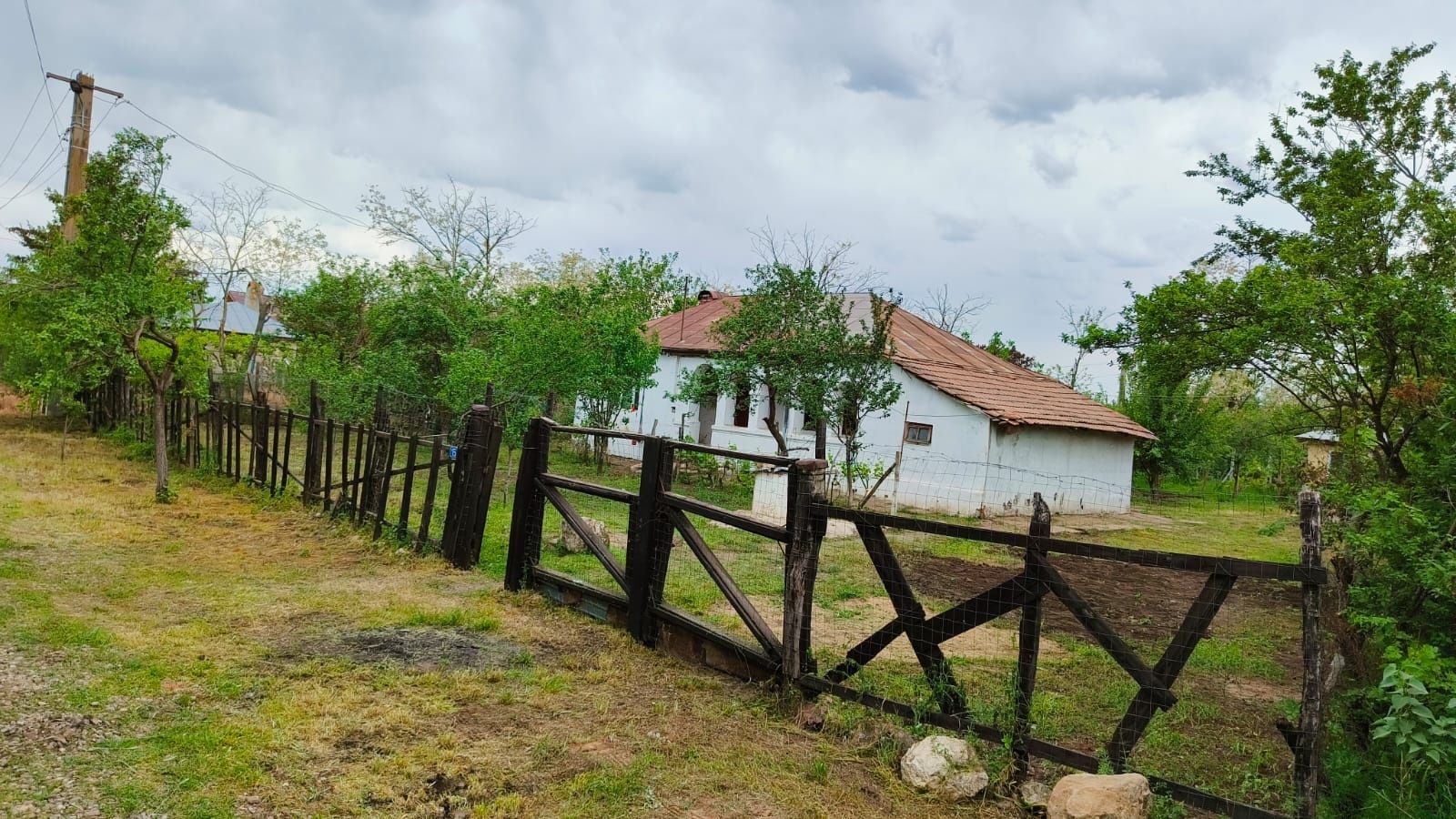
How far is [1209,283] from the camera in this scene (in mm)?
10023

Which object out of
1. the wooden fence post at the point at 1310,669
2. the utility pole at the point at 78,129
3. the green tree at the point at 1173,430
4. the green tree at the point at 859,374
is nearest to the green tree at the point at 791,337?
the green tree at the point at 859,374

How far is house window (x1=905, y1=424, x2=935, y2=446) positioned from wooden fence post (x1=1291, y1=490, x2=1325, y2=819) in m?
14.3

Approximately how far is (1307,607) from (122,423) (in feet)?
73.0

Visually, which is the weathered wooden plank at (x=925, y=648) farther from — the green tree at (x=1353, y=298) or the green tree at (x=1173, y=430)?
the green tree at (x=1173, y=430)

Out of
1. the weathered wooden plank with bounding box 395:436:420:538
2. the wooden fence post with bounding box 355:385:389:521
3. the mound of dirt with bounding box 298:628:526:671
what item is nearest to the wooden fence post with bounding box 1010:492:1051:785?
the mound of dirt with bounding box 298:628:526:671

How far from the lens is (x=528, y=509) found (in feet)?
23.1

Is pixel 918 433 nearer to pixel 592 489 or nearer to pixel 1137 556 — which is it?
pixel 592 489

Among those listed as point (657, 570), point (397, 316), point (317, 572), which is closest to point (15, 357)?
point (397, 316)

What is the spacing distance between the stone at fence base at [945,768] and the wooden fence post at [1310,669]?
120 centimetres

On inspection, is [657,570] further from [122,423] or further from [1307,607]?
[122,423]

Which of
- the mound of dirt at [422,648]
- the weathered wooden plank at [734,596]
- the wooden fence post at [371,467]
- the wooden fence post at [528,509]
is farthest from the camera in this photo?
the wooden fence post at [371,467]

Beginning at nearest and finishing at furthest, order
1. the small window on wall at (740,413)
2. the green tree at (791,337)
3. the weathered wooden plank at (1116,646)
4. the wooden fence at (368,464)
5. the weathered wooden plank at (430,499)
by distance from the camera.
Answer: the weathered wooden plank at (1116,646)
the wooden fence at (368,464)
the weathered wooden plank at (430,499)
the green tree at (791,337)
the small window on wall at (740,413)

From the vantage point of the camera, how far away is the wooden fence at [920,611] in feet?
10.4

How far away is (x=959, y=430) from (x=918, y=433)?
953 millimetres
